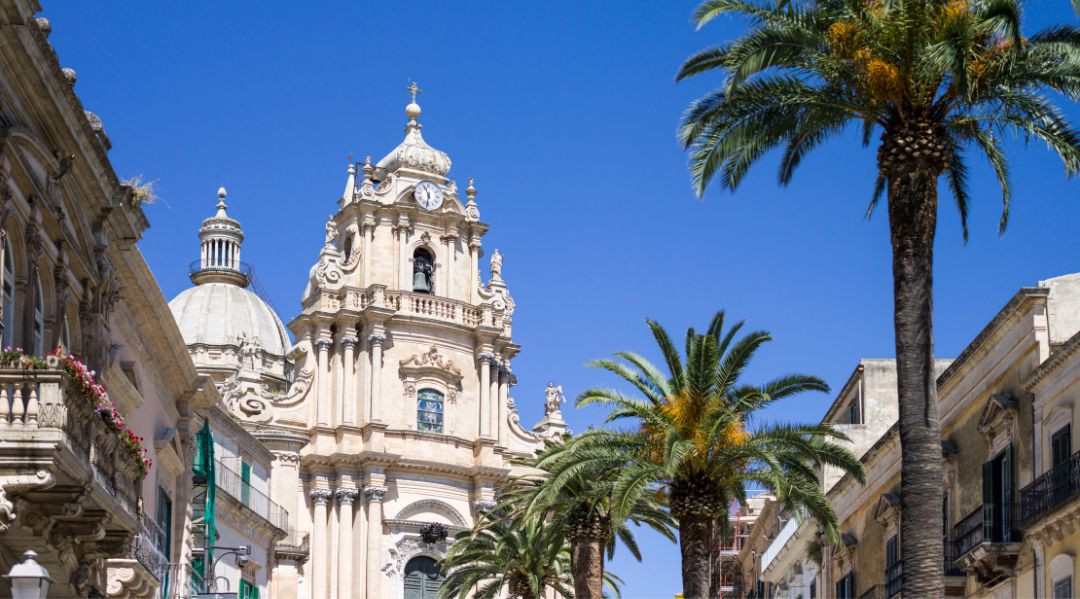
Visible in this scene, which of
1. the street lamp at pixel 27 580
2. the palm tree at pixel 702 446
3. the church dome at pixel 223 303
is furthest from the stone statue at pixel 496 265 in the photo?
the street lamp at pixel 27 580

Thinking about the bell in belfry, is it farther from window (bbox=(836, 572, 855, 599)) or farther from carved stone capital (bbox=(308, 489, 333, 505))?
window (bbox=(836, 572, 855, 599))

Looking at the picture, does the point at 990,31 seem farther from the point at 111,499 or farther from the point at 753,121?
the point at 111,499

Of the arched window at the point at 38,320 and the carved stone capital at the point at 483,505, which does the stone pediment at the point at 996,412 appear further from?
the carved stone capital at the point at 483,505

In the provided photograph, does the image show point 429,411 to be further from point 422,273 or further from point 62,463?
point 62,463

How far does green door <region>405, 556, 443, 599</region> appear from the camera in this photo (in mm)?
65000

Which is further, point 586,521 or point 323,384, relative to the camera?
point 323,384

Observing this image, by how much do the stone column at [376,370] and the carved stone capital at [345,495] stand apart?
2852 mm

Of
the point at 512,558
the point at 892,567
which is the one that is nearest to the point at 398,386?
the point at 512,558

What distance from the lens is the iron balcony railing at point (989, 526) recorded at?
102 feet

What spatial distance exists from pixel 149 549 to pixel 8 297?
264 inches

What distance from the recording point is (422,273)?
2699 inches

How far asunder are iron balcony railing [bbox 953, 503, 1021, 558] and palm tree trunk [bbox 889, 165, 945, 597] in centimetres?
929

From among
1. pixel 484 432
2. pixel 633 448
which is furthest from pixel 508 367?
pixel 633 448

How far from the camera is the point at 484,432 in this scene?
67000 mm
